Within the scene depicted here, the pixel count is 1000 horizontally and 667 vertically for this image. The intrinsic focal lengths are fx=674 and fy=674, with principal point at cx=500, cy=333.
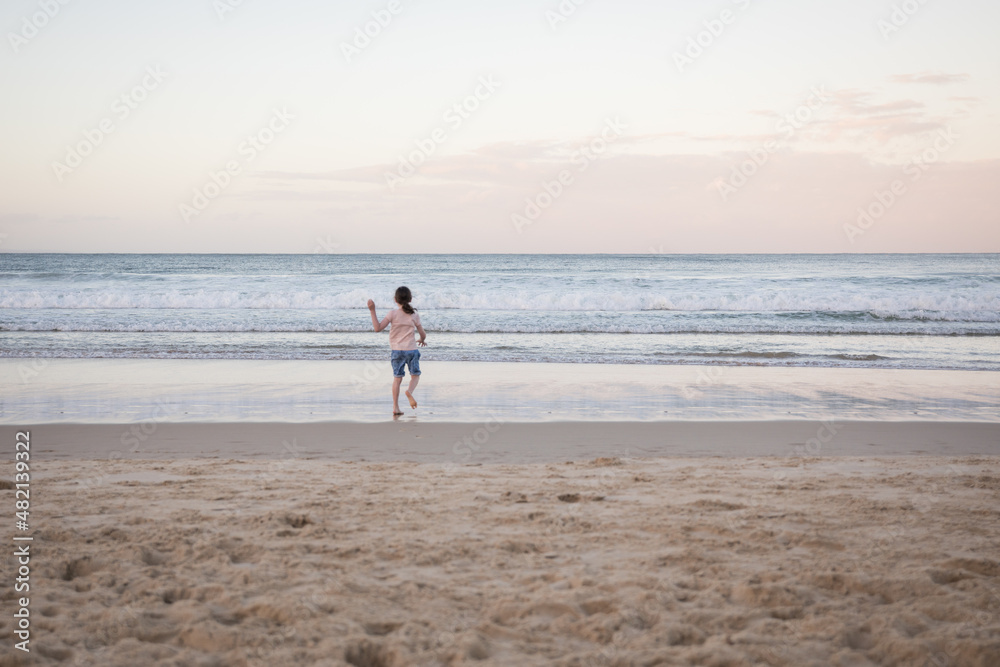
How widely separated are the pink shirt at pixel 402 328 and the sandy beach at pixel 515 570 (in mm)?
3563

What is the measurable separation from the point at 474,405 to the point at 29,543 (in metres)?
6.02

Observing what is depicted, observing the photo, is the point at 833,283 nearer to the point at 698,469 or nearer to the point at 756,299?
the point at 756,299

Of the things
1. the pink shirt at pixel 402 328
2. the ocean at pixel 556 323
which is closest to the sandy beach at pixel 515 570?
the pink shirt at pixel 402 328

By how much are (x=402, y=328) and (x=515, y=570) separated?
575 centimetres

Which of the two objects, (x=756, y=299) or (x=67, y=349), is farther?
(x=756, y=299)

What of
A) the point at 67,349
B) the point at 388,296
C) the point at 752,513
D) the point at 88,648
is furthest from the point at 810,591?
the point at 388,296

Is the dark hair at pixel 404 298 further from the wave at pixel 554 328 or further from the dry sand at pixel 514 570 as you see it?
the wave at pixel 554 328

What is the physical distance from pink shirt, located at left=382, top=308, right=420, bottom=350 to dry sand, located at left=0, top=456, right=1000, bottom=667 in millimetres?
3604

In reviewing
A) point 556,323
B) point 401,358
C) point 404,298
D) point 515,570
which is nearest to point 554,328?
point 556,323

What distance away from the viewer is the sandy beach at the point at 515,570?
9.23 ft

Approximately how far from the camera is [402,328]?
9.01 m

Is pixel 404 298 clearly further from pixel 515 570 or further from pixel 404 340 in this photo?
pixel 515 570

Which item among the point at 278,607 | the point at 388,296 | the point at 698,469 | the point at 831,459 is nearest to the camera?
the point at 278,607

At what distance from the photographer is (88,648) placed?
279cm
